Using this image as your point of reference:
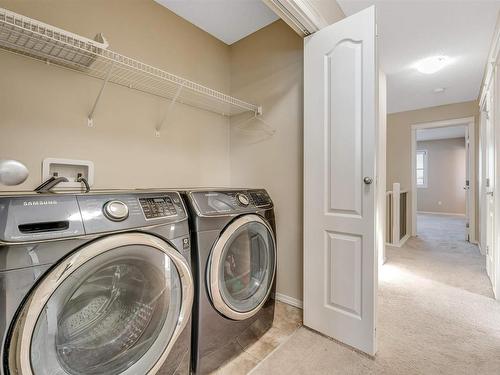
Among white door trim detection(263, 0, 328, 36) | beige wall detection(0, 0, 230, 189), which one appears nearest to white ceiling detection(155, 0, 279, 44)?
beige wall detection(0, 0, 230, 189)

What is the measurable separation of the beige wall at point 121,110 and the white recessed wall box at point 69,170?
0.11 feet

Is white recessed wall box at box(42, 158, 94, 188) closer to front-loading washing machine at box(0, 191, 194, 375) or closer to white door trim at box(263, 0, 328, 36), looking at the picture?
front-loading washing machine at box(0, 191, 194, 375)

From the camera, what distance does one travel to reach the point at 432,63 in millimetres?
2691

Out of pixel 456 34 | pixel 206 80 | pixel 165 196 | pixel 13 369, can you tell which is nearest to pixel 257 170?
pixel 206 80

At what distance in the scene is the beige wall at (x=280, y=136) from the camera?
1.83 m

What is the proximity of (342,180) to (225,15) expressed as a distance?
1.59 metres

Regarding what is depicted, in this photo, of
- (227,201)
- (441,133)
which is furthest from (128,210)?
(441,133)

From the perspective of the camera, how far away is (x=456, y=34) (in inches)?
87.2

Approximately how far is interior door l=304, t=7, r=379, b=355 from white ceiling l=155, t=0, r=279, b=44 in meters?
0.60

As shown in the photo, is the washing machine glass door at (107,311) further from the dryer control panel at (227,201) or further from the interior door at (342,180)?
the interior door at (342,180)

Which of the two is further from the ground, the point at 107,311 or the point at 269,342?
the point at 107,311

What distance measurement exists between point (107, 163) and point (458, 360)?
236 cm

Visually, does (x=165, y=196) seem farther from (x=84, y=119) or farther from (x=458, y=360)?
(x=458, y=360)

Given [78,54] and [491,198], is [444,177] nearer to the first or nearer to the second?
[491,198]
